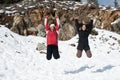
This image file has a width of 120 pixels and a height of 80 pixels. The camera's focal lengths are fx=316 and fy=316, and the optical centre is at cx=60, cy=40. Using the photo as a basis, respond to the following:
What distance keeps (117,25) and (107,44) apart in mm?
4759

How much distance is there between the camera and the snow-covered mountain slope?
14.4 meters

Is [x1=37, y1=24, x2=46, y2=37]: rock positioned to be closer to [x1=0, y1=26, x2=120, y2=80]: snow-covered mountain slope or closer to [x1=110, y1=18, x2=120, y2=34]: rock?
[x1=0, y1=26, x2=120, y2=80]: snow-covered mountain slope

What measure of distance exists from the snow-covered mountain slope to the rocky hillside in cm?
364

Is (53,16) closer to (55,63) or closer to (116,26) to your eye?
(116,26)

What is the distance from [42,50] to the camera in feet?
70.7

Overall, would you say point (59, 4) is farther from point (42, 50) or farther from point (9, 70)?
point (9, 70)

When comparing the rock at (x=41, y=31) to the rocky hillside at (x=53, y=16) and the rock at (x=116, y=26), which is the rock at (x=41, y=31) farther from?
the rock at (x=116, y=26)

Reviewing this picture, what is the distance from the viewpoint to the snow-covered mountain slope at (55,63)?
14.4m

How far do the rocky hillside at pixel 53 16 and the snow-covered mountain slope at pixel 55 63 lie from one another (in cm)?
364

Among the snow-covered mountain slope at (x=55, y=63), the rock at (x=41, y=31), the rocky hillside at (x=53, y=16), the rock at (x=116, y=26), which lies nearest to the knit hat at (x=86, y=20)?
the rocky hillside at (x=53, y=16)

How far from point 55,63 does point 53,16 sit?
14.2 metres

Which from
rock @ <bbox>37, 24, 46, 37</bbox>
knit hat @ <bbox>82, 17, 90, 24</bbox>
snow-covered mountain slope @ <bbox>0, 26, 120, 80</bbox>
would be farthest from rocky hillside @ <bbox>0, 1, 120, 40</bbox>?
snow-covered mountain slope @ <bbox>0, 26, 120, 80</bbox>

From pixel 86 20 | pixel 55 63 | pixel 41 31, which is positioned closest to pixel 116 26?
pixel 86 20

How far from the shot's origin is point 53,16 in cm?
3170
